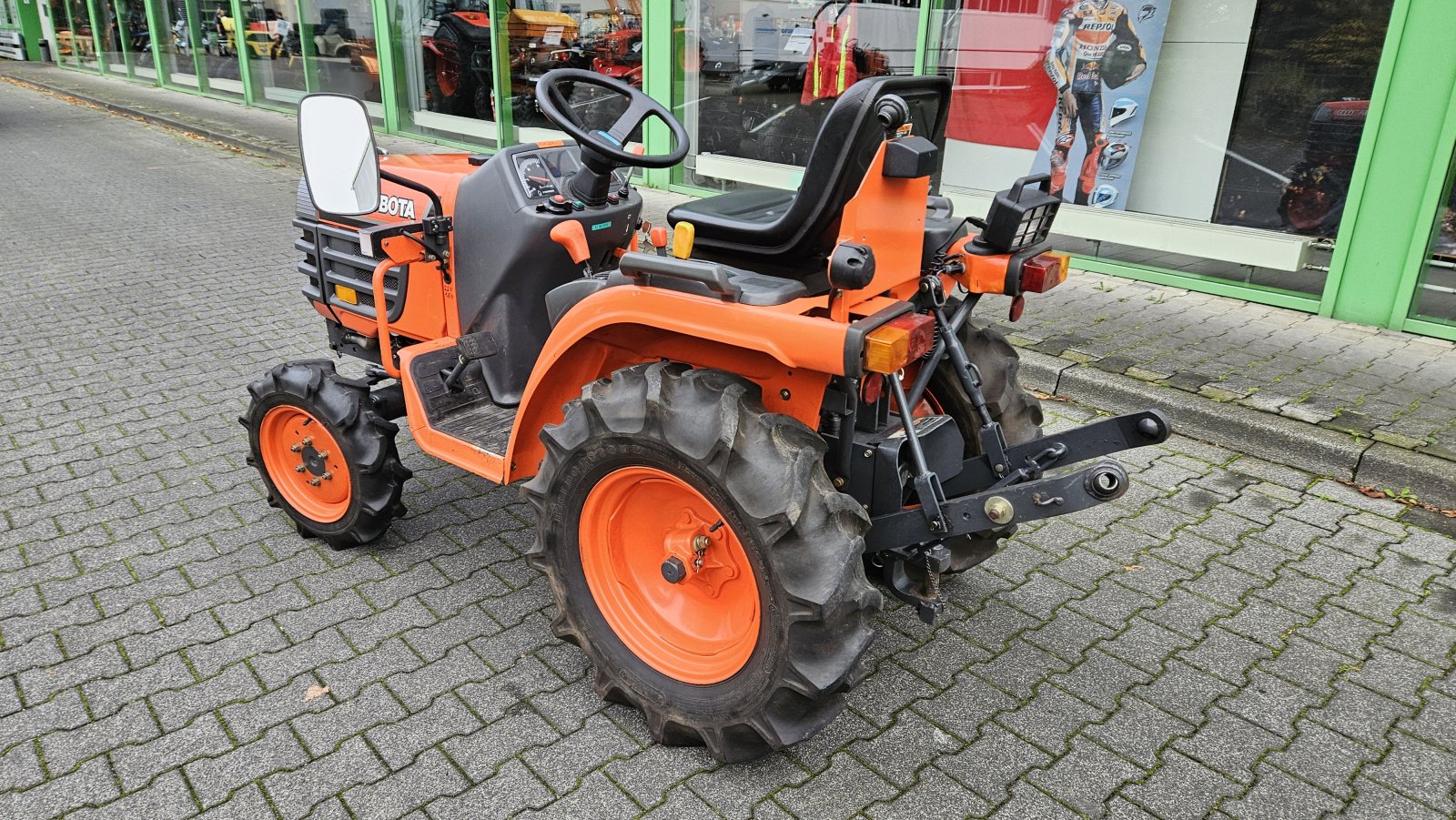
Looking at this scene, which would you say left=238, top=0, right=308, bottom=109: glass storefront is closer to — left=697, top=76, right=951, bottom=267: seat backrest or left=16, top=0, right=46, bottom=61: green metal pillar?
left=16, top=0, right=46, bottom=61: green metal pillar

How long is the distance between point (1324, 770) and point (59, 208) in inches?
415

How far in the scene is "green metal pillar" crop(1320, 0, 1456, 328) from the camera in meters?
5.18

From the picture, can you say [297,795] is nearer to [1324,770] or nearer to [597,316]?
[597,316]

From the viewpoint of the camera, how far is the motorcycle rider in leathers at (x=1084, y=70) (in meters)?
6.60

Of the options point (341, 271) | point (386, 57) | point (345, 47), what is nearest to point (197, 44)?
point (345, 47)

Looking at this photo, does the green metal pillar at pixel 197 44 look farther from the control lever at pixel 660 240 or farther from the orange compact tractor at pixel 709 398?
the control lever at pixel 660 240

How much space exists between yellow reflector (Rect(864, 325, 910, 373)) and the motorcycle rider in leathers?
518 centimetres

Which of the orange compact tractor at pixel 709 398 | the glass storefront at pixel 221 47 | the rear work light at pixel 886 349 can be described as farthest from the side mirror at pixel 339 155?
the glass storefront at pixel 221 47

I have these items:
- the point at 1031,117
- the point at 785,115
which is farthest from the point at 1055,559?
the point at 785,115

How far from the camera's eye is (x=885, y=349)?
2160 millimetres

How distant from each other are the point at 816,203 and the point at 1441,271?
4.79 metres

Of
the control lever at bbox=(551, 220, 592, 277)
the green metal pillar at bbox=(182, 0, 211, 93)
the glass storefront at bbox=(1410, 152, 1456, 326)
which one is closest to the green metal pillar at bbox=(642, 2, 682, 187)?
the glass storefront at bbox=(1410, 152, 1456, 326)

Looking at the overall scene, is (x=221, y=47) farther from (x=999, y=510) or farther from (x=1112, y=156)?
(x=999, y=510)

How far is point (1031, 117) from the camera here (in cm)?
714
